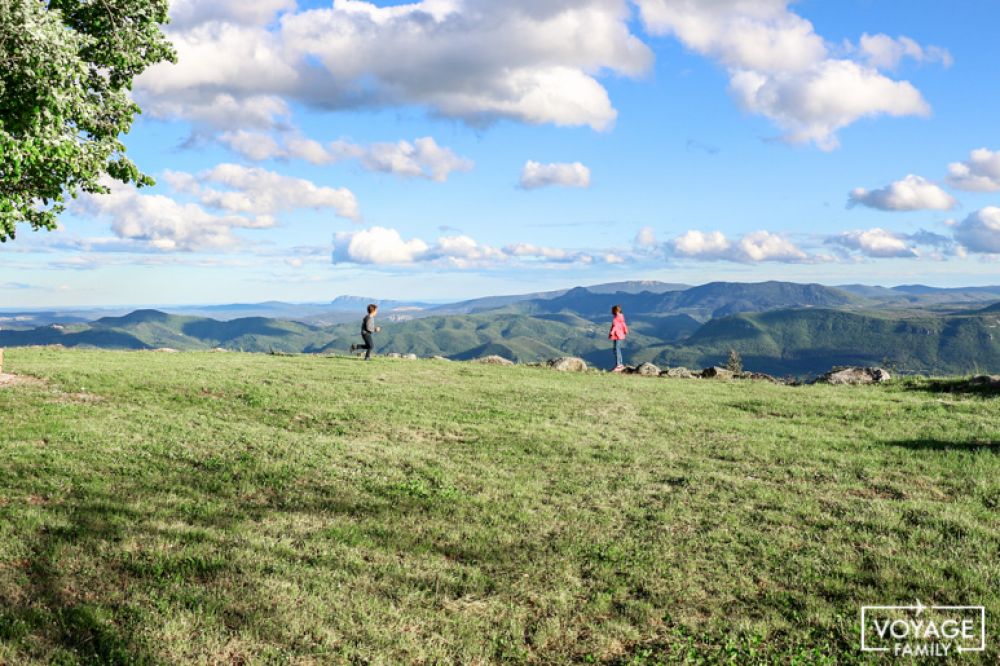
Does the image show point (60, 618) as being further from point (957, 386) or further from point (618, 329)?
point (957, 386)

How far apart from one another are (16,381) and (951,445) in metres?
32.9

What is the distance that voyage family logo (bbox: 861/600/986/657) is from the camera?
7.52 meters

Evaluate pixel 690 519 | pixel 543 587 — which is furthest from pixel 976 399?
pixel 543 587

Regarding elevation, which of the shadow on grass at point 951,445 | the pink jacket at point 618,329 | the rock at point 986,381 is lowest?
the shadow on grass at point 951,445

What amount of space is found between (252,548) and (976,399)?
102 ft

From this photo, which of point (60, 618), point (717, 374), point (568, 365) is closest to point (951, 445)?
point (717, 374)

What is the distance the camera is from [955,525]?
11367 millimetres

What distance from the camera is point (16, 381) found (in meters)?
22.3

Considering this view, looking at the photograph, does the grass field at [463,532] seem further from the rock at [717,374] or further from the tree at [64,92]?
the rock at [717,374]

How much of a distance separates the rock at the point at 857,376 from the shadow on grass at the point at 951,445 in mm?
18054

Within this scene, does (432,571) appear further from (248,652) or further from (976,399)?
(976,399)

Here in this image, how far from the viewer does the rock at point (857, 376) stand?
3541 centimetres

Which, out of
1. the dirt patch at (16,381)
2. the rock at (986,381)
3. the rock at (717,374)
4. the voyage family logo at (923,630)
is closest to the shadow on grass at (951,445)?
the voyage family logo at (923,630)

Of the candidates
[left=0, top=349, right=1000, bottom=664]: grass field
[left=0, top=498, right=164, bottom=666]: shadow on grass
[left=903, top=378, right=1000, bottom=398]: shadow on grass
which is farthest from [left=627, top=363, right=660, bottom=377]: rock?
[left=0, top=498, right=164, bottom=666]: shadow on grass
